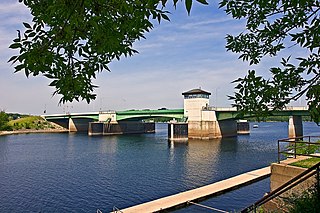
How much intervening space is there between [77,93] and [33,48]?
859mm

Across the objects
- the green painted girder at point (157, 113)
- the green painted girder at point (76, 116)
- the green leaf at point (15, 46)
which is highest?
the green painted girder at point (157, 113)

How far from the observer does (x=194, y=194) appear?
23062 mm

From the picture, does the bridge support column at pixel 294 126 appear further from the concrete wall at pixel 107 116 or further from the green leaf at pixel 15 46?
the green leaf at pixel 15 46

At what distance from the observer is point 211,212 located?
20.2m

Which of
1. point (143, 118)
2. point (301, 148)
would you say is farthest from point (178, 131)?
point (301, 148)

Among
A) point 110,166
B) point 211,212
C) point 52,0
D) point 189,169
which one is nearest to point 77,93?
point 52,0

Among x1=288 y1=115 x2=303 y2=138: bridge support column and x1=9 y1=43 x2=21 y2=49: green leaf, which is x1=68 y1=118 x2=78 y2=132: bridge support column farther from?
x1=9 y1=43 x2=21 y2=49: green leaf

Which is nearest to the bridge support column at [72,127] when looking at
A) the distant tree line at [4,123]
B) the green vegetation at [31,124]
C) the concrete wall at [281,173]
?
the green vegetation at [31,124]

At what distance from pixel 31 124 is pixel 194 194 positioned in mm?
123771

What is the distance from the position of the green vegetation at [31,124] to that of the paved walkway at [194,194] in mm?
117644

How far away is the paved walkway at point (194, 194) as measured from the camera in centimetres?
2003

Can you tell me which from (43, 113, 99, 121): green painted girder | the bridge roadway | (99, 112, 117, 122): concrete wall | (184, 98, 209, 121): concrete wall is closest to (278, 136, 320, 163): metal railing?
the bridge roadway

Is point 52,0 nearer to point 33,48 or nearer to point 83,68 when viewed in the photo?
point 33,48

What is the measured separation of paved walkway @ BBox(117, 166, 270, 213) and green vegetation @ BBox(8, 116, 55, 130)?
386 ft
